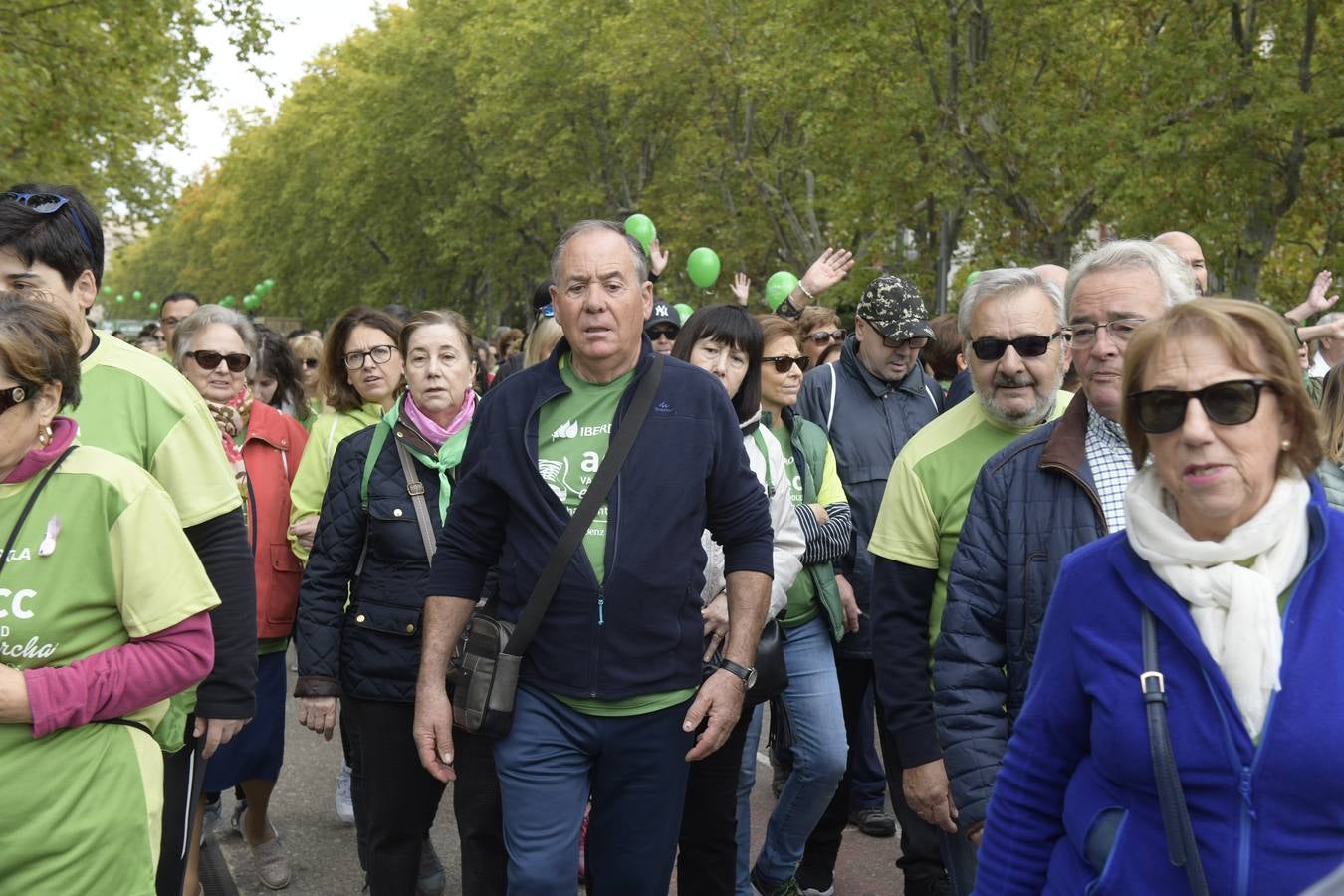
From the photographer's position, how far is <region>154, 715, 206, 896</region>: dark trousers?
3301mm

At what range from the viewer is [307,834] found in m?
6.39

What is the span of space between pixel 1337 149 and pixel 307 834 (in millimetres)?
14904

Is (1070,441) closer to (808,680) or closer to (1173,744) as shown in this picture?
(1173,744)

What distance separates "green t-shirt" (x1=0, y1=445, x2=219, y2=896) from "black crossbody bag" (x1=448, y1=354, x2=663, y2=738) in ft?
2.63

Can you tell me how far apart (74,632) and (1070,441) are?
2076 mm

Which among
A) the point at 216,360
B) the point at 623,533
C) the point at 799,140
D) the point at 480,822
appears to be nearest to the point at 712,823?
the point at 480,822

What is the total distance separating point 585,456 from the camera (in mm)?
3631

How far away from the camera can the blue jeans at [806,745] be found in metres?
5.06

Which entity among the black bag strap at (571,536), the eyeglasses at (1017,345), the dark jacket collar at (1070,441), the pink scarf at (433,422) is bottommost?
the black bag strap at (571,536)

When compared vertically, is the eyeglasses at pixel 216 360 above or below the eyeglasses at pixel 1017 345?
above

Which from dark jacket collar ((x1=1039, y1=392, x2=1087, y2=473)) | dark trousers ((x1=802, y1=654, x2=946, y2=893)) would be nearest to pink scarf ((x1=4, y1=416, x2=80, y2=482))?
dark jacket collar ((x1=1039, y1=392, x2=1087, y2=473))

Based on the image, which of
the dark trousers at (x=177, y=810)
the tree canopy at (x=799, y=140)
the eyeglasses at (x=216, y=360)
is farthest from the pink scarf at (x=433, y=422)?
the tree canopy at (x=799, y=140)

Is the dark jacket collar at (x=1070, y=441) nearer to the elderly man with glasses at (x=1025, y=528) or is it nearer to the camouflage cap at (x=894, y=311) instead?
the elderly man with glasses at (x=1025, y=528)

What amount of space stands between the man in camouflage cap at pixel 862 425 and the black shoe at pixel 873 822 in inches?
13.4
